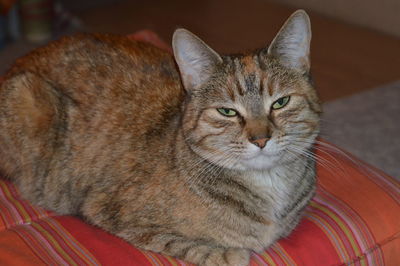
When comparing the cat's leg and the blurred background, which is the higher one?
the blurred background

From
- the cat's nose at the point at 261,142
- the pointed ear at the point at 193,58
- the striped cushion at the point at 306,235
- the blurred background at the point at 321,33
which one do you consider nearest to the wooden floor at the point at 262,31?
the blurred background at the point at 321,33

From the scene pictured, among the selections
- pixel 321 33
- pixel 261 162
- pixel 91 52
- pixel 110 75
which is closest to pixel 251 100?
pixel 261 162

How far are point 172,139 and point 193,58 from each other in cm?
32

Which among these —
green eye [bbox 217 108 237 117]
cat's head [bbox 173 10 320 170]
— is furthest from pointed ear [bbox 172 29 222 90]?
green eye [bbox 217 108 237 117]

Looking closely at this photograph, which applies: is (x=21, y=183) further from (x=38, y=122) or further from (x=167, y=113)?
(x=167, y=113)

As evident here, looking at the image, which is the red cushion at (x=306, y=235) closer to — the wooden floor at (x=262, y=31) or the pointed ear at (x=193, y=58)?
the pointed ear at (x=193, y=58)

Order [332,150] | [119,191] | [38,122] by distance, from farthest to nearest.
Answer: [332,150] → [38,122] → [119,191]

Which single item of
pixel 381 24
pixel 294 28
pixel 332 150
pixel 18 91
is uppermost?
pixel 381 24

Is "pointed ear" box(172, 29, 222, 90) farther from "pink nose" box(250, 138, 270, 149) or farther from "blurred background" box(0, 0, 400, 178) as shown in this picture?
"blurred background" box(0, 0, 400, 178)

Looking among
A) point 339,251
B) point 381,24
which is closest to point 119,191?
point 339,251

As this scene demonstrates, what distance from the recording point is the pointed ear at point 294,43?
2.04m

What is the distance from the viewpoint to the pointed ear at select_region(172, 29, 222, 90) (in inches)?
80.6

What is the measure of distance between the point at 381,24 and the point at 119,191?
3930mm

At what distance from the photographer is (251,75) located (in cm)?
204
